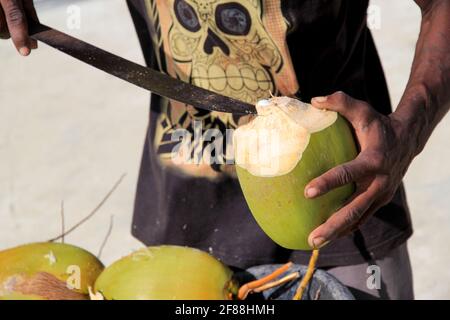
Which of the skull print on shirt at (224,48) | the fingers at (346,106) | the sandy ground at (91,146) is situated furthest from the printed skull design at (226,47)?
the sandy ground at (91,146)

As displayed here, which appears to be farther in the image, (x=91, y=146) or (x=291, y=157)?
(x=91, y=146)

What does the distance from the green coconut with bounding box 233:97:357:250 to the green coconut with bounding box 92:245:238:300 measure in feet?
0.62

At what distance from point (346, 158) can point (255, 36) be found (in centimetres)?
42

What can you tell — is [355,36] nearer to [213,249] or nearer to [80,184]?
[213,249]

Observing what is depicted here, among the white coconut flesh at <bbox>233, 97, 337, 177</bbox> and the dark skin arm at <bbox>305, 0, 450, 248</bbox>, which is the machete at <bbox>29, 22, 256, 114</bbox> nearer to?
the white coconut flesh at <bbox>233, 97, 337, 177</bbox>

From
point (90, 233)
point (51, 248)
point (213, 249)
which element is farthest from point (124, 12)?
point (51, 248)

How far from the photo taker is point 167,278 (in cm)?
137

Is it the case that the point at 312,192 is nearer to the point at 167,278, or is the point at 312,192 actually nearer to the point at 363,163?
the point at 363,163

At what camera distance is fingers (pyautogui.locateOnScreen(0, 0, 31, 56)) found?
1.45 m

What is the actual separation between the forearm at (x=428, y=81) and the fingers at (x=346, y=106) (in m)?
0.10

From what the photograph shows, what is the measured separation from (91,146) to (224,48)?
1947 mm

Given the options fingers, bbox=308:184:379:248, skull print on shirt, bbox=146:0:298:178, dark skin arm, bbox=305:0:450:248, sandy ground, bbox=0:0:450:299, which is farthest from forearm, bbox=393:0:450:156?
sandy ground, bbox=0:0:450:299

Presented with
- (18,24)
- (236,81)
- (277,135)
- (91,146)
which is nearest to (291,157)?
(277,135)

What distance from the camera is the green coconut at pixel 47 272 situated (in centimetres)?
138
